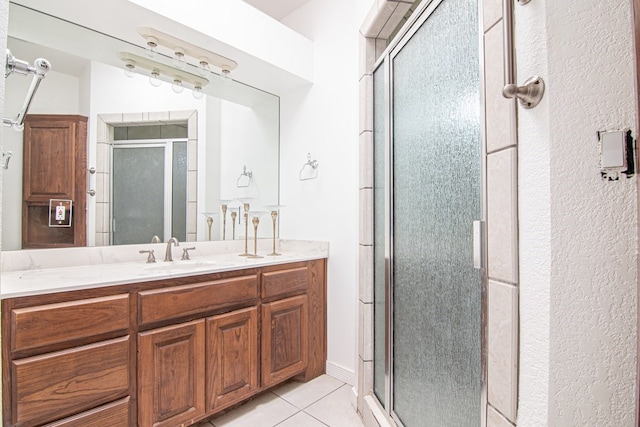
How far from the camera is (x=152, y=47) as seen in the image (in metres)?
1.80

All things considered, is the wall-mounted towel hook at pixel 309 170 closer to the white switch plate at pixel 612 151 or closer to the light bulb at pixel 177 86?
the light bulb at pixel 177 86

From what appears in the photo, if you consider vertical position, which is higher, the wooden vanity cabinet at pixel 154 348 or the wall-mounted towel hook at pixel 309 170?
the wall-mounted towel hook at pixel 309 170

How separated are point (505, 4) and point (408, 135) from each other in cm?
68

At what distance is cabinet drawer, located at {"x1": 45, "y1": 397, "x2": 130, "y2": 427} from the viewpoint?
1138 millimetres

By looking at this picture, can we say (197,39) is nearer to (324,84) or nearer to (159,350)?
(324,84)

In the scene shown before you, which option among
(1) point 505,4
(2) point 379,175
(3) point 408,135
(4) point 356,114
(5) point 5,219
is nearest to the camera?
(1) point 505,4

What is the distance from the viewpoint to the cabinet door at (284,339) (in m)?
1.80

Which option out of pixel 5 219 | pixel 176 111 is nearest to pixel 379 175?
pixel 176 111

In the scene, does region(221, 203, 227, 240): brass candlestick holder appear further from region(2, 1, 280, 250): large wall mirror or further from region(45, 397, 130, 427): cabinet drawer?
region(45, 397, 130, 427): cabinet drawer


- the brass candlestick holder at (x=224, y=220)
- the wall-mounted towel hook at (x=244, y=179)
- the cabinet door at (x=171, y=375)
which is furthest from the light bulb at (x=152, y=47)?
the cabinet door at (x=171, y=375)

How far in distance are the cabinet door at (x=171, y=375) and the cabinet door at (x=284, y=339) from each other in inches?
15.5

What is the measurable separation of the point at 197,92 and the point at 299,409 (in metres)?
2.18

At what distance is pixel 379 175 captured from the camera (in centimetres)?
168

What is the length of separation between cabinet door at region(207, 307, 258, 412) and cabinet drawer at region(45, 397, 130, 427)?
37 centimetres
